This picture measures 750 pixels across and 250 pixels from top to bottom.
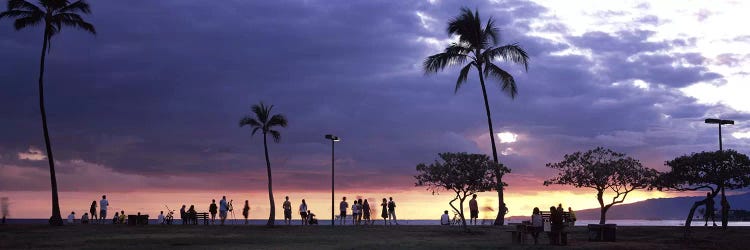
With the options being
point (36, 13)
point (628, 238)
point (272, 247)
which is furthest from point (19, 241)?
point (628, 238)

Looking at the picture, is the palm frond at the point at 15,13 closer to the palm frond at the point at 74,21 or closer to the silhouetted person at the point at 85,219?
the palm frond at the point at 74,21

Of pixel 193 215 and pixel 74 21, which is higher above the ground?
pixel 74 21

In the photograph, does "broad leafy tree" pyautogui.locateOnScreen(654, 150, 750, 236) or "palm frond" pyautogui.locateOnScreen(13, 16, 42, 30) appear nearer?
"broad leafy tree" pyautogui.locateOnScreen(654, 150, 750, 236)

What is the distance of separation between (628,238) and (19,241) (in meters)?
27.0

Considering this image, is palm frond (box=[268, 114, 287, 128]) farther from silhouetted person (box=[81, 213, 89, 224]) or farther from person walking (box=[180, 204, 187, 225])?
silhouetted person (box=[81, 213, 89, 224])

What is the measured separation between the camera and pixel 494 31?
4944cm

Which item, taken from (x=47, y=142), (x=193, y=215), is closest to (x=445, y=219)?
(x=193, y=215)

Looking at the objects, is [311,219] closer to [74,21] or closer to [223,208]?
[223,208]

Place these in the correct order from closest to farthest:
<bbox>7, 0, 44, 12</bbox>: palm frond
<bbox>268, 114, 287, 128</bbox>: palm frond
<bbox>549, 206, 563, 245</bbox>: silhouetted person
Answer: <bbox>549, 206, 563, 245</bbox>: silhouetted person → <bbox>7, 0, 44, 12</bbox>: palm frond → <bbox>268, 114, 287, 128</bbox>: palm frond

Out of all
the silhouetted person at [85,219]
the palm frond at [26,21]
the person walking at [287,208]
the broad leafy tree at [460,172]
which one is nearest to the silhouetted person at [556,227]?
the broad leafy tree at [460,172]

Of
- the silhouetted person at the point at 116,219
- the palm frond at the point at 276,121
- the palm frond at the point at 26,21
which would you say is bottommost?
the silhouetted person at the point at 116,219

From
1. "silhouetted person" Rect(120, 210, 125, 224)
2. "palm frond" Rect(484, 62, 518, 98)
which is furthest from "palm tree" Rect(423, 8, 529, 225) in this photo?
"silhouetted person" Rect(120, 210, 125, 224)

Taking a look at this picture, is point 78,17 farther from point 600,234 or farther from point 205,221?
point 600,234

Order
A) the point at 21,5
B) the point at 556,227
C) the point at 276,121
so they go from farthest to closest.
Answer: the point at 276,121 < the point at 21,5 < the point at 556,227
